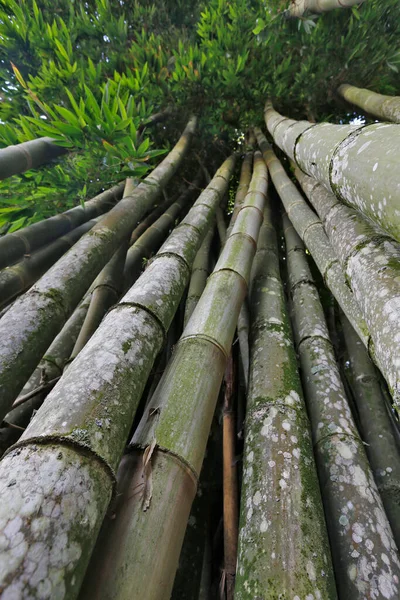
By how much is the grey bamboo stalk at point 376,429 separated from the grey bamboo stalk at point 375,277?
0.59 meters

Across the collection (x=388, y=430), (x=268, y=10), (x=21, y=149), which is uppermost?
(x=268, y=10)

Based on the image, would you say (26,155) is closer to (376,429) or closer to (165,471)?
(165,471)

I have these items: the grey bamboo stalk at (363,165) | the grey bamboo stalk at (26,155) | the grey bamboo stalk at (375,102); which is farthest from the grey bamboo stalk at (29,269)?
the grey bamboo stalk at (375,102)

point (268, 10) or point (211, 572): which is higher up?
point (268, 10)

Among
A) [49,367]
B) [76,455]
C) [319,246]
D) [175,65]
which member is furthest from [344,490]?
[175,65]

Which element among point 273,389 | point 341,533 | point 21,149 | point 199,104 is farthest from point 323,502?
point 199,104

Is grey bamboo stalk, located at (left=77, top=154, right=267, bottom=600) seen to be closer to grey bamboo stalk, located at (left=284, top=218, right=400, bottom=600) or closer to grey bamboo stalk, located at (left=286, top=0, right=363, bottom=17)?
grey bamboo stalk, located at (left=284, top=218, right=400, bottom=600)

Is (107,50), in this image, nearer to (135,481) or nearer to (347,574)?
(135,481)

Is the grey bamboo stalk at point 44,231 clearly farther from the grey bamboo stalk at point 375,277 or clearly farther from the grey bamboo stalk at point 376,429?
the grey bamboo stalk at point 376,429

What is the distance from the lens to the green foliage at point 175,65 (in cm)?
239

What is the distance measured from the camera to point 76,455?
68 centimetres

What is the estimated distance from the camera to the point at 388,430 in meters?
1.52

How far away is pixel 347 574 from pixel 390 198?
98 centimetres

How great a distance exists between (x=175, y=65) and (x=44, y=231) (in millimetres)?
2257
